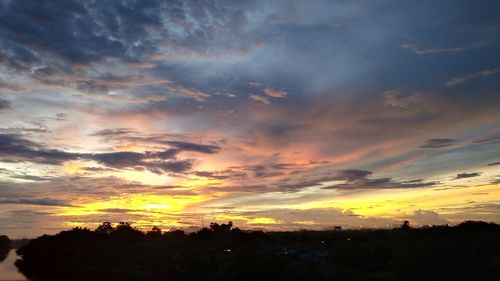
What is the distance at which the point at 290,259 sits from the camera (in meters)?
89.1

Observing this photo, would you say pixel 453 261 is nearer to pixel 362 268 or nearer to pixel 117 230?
pixel 362 268

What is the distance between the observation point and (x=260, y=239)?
142125 millimetres

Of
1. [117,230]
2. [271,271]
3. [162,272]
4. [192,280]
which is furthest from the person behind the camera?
[117,230]

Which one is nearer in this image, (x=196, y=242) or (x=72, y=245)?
(x=72, y=245)

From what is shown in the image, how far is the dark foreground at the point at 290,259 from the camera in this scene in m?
53.4

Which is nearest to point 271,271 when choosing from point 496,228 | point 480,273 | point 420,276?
point 420,276

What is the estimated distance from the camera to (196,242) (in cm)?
15162

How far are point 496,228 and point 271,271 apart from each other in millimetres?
73326

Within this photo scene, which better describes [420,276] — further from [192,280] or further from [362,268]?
[192,280]

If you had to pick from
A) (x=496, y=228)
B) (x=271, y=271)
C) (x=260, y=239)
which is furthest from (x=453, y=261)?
(x=260, y=239)

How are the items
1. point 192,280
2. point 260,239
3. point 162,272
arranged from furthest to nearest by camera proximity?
point 260,239 < point 162,272 < point 192,280

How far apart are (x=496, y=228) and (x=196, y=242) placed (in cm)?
8613

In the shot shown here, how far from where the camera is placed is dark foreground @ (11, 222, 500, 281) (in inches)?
2103

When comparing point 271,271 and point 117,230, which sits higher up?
point 117,230
